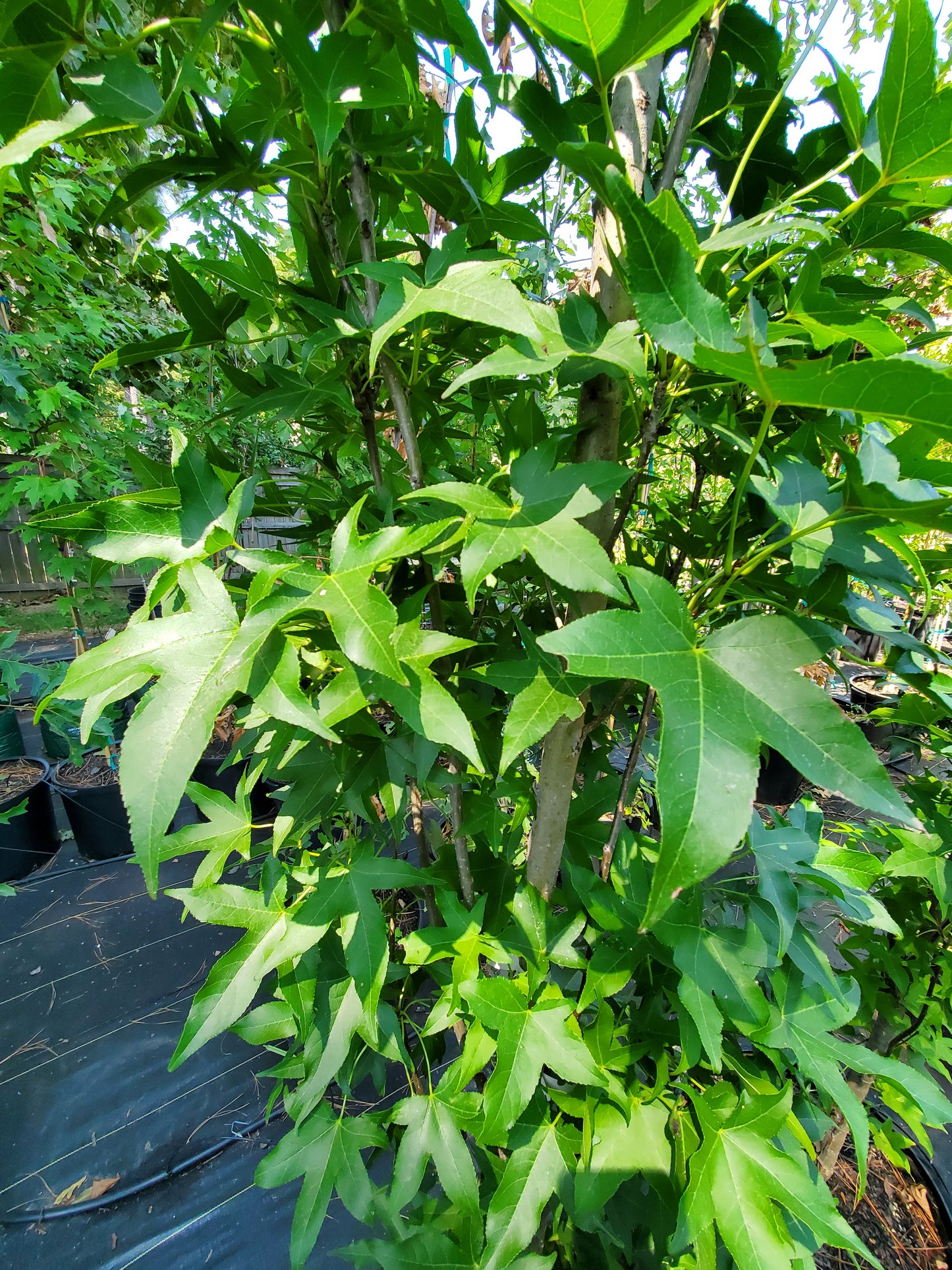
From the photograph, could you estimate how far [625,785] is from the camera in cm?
57

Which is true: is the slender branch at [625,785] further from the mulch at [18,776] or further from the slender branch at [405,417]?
the mulch at [18,776]

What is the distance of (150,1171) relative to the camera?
3.77 ft

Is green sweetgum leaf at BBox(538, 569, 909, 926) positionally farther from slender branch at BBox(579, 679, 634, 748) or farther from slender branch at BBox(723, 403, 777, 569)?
slender branch at BBox(579, 679, 634, 748)

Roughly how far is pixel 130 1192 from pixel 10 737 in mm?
2014

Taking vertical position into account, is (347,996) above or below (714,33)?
below

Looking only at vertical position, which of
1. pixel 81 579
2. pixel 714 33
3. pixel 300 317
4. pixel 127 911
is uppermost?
pixel 714 33

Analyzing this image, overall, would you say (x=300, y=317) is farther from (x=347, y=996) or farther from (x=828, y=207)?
(x=347, y=996)

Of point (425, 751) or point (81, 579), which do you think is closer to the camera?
point (425, 751)

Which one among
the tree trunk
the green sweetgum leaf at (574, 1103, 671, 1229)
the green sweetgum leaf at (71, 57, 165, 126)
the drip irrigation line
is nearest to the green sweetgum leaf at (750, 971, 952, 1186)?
the green sweetgum leaf at (574, 1103, 671, 1229)

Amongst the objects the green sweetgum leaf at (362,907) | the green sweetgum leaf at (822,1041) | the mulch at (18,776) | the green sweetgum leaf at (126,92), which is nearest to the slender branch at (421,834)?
the green sweetgum leaf at (362,907)

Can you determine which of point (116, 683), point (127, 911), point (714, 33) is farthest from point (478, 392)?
point (127, 911)

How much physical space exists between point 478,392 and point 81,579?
2.38 m

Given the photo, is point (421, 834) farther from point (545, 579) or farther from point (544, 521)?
point (544, 521)

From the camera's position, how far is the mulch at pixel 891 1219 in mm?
900
